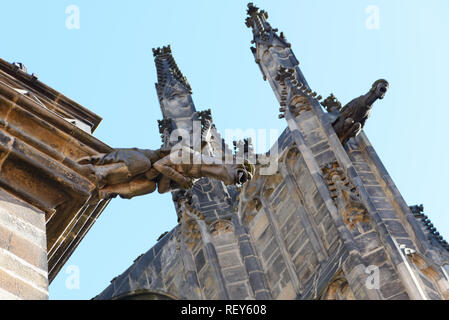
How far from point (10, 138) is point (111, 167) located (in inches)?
29.8

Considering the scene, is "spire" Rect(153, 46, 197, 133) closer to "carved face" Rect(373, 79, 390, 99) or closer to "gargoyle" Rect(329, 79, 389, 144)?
"gargoyle" Rect(329, 79, 389, 144)

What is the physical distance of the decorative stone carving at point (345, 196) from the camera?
1352cm

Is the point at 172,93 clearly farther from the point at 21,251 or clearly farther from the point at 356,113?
the point at 21,251

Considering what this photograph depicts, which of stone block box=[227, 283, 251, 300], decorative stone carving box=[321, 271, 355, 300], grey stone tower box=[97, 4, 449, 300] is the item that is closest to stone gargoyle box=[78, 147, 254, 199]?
grey stone tower box=[97, 4, 449, 300]

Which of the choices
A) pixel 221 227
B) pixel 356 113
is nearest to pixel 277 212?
pixel 221 227

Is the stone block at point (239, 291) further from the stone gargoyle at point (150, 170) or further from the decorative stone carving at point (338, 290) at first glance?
the stone gargoyle at point (150, 170)

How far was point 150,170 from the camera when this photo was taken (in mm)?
6906

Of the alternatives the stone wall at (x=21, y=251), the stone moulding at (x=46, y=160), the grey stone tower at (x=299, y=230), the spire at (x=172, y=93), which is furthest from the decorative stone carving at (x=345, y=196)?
the stone wall at (x=21, y=251)

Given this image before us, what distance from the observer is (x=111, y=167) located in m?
6.64

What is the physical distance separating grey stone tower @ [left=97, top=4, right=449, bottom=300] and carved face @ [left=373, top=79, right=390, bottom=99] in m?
0.86

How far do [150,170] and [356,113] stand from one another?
9.78 metres

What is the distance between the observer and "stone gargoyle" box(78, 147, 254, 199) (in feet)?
21.7
